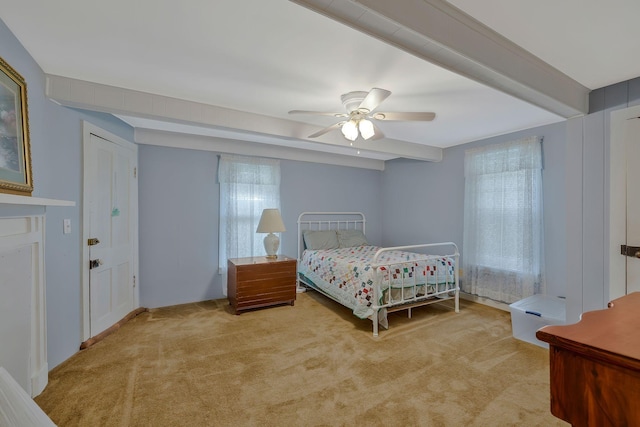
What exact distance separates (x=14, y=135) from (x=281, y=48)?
5.19 ft

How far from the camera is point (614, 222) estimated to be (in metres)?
1.99

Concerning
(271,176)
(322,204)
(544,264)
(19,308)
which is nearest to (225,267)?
(271,176)

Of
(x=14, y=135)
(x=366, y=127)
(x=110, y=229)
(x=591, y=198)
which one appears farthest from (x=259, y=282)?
(x=591, y=198)

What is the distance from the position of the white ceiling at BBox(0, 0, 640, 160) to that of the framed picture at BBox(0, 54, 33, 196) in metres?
0.28

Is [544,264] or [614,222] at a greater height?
[614,222]

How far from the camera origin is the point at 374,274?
2814mm

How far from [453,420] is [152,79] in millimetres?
3062

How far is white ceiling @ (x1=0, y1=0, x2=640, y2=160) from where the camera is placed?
1.35 meters

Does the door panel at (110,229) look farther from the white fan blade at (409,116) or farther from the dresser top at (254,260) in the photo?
the white fan blade at (409,116)

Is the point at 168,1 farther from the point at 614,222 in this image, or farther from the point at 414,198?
the point at 414,198

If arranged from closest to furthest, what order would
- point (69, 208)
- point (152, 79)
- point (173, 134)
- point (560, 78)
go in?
1. point (560, 78)
2. point (152, 79)
3. point (69, 208)
4. point (173, 134)

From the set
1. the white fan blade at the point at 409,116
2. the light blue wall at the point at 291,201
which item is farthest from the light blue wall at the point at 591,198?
the white fan blade at the point at 409,116

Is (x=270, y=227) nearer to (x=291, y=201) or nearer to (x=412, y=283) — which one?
(x=291, y=201)

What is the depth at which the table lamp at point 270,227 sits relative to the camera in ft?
12.3
